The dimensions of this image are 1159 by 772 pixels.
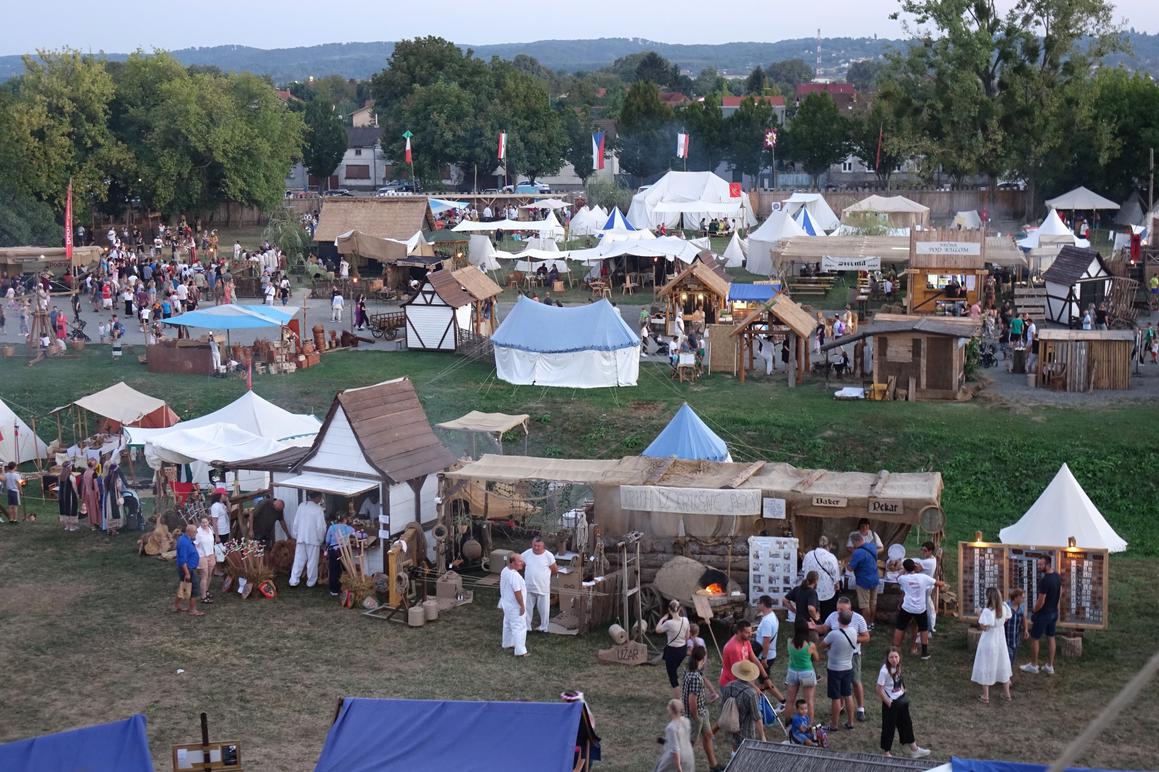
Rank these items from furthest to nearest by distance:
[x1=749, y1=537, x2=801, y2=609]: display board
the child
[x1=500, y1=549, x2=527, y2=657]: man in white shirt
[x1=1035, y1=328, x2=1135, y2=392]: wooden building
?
[x1=1035, y1=328, x2=1135, y2=392]: wooden building < [x1=749, y1=537, x2=801, y2=609]: display board < [x1=500, y1=549, x2=527, y2=657]: man in white shirt < the child

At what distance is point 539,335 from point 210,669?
14.1 meters

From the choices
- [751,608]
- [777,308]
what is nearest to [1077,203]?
[777,308]

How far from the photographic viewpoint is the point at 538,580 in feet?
47.5

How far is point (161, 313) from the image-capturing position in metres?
32.8

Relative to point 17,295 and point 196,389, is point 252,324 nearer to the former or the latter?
point 196,389

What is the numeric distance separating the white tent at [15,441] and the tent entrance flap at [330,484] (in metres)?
8.42

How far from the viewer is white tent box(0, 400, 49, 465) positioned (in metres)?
22.8

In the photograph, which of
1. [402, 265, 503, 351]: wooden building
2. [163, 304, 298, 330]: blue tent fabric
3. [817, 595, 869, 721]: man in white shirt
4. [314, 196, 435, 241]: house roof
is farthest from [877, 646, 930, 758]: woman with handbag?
[314, 196, 435, 241]: house roof

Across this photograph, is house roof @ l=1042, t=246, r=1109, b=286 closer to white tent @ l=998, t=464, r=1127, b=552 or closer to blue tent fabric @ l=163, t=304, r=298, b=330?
white tent @ l=998, t=464, r=1127, b=552

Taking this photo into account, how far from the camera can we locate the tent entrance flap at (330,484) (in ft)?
53.4

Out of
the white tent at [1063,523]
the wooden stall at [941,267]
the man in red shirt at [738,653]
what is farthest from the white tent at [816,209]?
the man in red shirt at [738,653]

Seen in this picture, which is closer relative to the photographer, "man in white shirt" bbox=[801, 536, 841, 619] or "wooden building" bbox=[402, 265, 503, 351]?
"man in white shirt" bbox=[801, 536, 841, 619]

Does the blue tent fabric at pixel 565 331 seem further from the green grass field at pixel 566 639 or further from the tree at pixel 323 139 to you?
the tree at pixel 323 139

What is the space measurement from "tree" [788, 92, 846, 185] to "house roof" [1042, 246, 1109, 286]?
3829 centimetres
